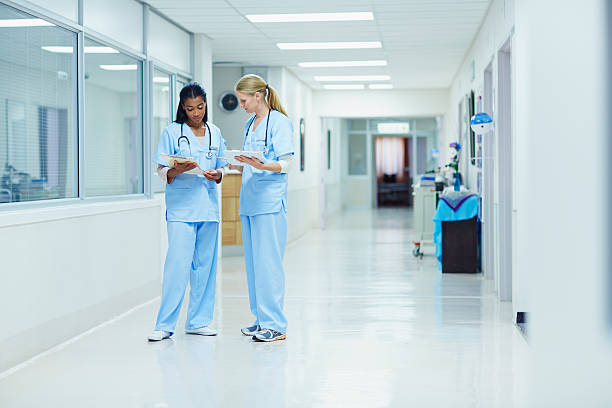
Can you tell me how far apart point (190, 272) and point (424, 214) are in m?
5.39

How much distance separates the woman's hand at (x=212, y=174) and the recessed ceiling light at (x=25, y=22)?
1390 mm

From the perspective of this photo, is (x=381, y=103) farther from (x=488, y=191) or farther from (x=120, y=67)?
(x=120, y=67)

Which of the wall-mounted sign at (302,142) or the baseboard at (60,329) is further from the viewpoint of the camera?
the wall-mounted sign at (302,142)

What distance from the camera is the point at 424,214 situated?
31.2 feet

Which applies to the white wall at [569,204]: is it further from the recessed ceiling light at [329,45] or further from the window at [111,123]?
the recessed ceiling light at [329,45]

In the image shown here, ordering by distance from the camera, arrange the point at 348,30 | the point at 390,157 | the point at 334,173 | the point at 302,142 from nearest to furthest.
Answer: the point at 348,30
the point at 302,142
the point at 334,173
the point at 390,157

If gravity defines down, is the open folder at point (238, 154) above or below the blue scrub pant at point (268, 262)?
above

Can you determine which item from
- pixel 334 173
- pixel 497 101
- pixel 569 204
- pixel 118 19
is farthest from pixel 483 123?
pixel 334 173

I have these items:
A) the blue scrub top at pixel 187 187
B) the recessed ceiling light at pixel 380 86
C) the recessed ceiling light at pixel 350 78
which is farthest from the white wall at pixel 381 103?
the blue scrub top at pixel 187 187

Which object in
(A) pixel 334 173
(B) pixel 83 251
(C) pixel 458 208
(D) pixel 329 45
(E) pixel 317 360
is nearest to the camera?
(E) pixel 317 360

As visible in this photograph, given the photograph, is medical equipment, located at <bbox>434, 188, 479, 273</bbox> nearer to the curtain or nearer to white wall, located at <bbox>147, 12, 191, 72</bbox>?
white wall, located at <bbox>147, 12, 191, 72</bbox>

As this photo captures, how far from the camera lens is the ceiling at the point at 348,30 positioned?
655cm

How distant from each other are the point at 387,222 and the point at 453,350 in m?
11.2

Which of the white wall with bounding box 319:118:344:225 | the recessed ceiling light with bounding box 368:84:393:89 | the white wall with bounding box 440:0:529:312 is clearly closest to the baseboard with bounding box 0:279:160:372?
the white wall with bounding box 440:0:529:312
